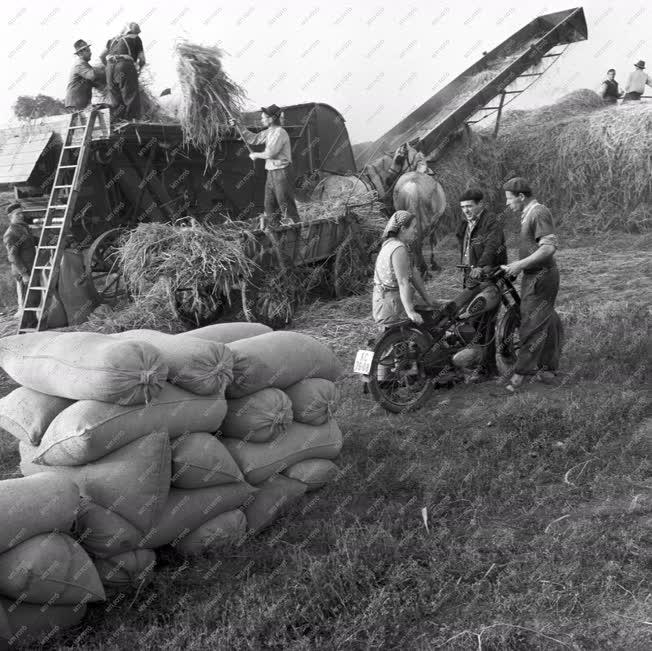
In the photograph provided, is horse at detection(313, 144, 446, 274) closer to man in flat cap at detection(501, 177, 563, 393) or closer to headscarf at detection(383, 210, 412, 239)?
man in flat cap at detection(501, 177, 563, 393)

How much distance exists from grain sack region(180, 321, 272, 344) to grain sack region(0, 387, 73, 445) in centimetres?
94

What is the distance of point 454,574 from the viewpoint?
3086 mm

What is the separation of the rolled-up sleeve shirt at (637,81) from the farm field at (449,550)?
11488mm

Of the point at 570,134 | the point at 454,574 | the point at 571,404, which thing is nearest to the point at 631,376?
the point at 571,404

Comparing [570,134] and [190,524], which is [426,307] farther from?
[570,134]

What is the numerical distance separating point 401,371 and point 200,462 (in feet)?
7.54

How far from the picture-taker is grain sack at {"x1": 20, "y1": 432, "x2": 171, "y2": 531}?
118 inches

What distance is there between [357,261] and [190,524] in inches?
230

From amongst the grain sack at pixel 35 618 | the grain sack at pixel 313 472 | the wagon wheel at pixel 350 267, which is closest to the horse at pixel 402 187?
the wagon wheel at pixel 350 267

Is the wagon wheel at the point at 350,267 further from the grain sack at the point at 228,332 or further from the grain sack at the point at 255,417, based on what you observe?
the grain sack at the point at 255,417

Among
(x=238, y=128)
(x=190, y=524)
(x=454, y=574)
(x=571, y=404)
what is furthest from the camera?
(x=238, y=128)

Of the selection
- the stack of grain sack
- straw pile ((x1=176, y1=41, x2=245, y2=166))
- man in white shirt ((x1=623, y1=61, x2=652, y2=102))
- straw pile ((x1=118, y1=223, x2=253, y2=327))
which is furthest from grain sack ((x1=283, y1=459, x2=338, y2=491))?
man in white shirt ((x1=623, y1=61, x2=652, y2=102))

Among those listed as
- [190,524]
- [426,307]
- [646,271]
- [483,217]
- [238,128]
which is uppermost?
[238,128]

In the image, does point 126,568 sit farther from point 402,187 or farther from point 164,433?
point 402,187
